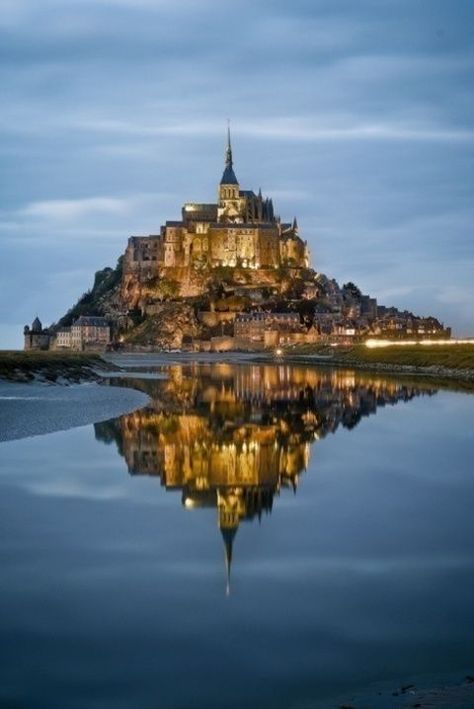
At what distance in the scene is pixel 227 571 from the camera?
9.06m

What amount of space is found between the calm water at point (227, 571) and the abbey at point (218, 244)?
119 meters

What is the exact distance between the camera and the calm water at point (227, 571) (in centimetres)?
644

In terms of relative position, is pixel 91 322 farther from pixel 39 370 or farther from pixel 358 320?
pixel 39 370

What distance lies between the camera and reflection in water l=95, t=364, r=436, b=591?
13.9 meters

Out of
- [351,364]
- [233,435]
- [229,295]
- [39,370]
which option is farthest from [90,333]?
[233,435]

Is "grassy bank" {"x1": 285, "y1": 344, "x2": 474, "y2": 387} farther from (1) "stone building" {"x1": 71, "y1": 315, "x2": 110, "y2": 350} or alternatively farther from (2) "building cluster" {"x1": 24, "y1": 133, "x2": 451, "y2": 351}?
(1) "stone building" {"x1": 71, "y1": 315, "x2": 110, "y2": 350}

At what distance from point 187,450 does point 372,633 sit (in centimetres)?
1192

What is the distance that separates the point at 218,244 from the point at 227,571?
12956 cm

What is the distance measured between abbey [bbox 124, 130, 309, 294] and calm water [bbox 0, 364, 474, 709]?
11859cm

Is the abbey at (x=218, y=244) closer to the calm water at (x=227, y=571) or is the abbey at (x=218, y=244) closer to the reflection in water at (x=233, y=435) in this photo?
the reflection in water at (x=233, y=435)

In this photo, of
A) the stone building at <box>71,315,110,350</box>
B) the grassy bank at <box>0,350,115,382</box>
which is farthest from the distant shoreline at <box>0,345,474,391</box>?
the stone building at <box>71,315,110,350</box>

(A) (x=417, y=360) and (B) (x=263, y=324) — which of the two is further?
(B) (x=263, y=324)

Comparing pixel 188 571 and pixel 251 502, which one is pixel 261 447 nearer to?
pixel 251 502

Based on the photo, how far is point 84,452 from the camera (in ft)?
60.3
